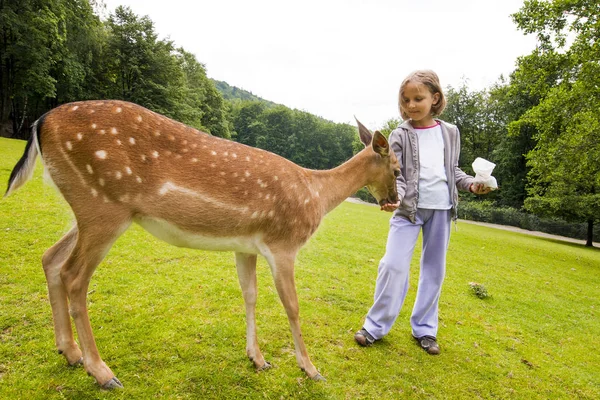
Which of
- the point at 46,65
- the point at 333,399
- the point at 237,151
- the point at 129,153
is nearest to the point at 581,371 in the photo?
the point at 333,399

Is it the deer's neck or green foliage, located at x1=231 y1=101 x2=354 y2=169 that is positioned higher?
green foliage, located at x1=231 y1=101 x2=354 y2=169

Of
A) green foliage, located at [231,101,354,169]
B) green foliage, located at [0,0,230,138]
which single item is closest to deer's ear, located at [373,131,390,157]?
green foliage, located at [0,0,230,138]

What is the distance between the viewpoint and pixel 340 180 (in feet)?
12.1

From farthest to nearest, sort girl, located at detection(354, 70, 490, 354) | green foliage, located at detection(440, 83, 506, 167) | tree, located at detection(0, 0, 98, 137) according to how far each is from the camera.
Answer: green foliage, located at detection(440, 83, 506, 167)
tree, located at detection(0, 0, 98, 137)
girl, located at detection(354, 70, 490, 354)

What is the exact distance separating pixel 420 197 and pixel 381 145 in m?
0.76

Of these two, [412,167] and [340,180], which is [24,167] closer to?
[340,180]

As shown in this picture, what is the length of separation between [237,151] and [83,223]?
1.34 m

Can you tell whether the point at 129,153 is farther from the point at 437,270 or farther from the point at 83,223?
the point at 437,270

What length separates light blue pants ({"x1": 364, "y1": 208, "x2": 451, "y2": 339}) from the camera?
12.2ft

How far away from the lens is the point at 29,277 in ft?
13.6

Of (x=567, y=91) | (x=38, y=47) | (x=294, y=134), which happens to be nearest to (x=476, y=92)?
(x=294, y=134)

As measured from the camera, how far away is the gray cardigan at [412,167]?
3686mm

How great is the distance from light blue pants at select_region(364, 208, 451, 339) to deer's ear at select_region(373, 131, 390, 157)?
794mm

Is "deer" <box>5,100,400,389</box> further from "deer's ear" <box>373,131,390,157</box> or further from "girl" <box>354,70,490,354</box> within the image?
"girl" <box>354,70,490,354</box>
